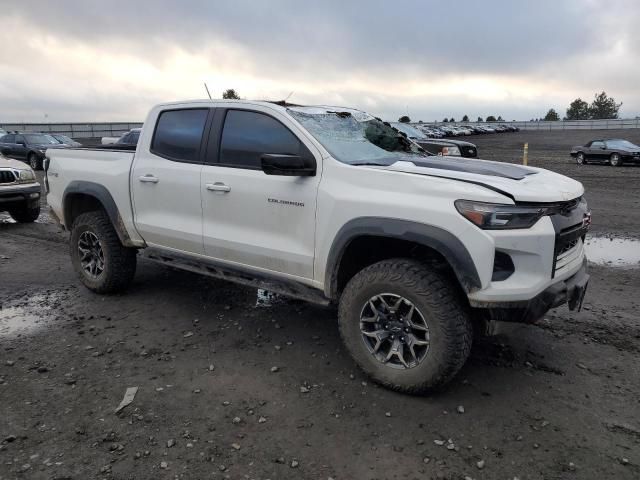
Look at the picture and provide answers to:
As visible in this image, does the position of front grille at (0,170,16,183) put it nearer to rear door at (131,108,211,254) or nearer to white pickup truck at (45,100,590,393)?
white pickup truck at (45,100,590,393)

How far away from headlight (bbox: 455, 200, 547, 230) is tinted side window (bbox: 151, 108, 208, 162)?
2450 millimetres

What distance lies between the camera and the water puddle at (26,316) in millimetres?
4648

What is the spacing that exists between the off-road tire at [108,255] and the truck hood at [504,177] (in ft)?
9.88

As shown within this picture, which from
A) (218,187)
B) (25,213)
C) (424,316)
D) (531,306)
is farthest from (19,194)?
(531,306)

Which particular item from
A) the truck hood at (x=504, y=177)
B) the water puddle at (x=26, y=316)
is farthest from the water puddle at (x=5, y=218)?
the truck hood at (x=504, y=177)

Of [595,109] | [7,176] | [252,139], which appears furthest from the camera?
[595,109]

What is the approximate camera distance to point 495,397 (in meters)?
3.46

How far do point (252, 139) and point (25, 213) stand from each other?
24.8 feet

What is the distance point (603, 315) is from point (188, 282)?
14.0 feet

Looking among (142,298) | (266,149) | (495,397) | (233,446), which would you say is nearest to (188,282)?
(142,298)

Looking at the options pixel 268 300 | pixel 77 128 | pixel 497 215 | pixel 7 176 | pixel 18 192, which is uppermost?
pixel 77 128

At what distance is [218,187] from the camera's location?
165 inches

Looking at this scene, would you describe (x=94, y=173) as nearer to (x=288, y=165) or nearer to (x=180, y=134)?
(x=180, y=134)

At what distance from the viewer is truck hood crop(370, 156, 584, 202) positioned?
3.17 metres
